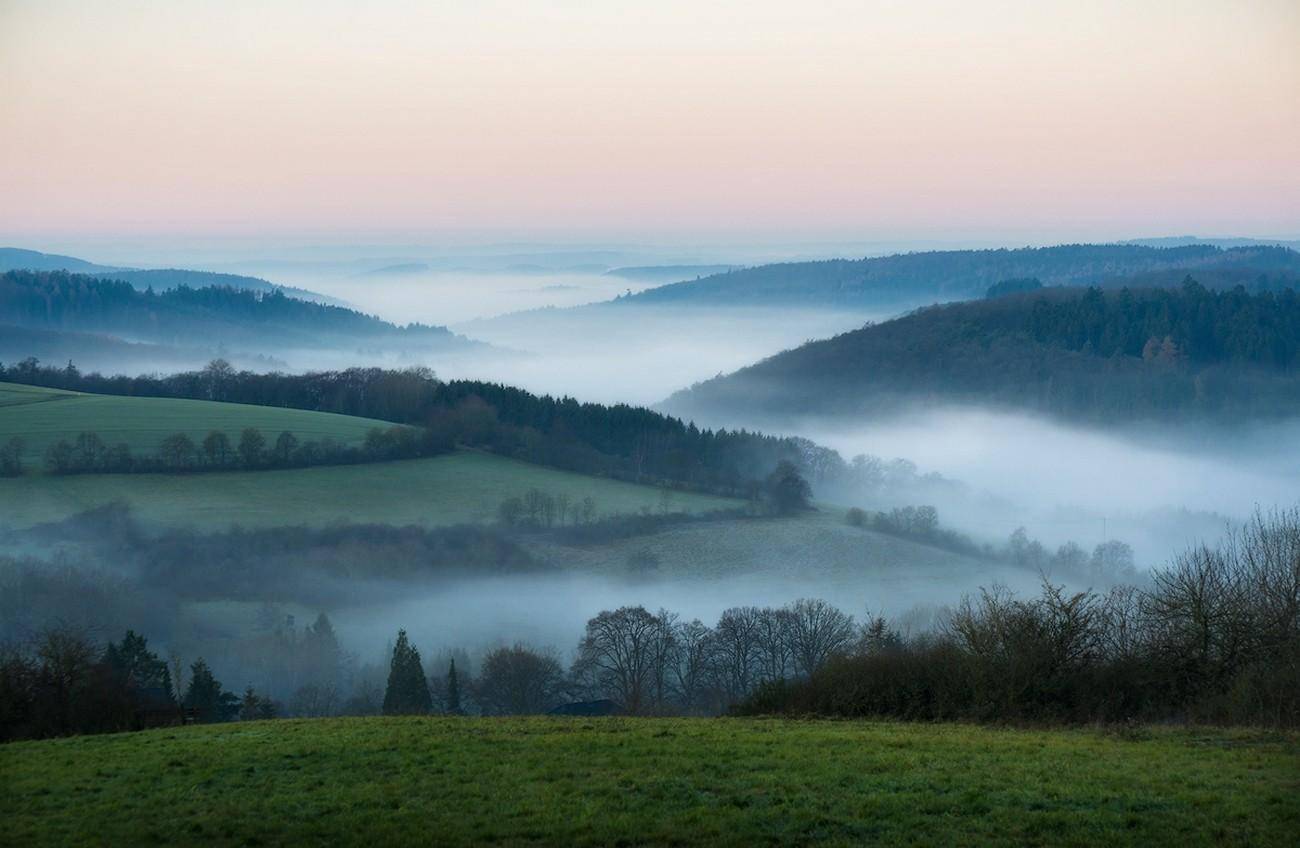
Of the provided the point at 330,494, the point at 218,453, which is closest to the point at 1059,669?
the point at 330,494

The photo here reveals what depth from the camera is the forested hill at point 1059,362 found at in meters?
157

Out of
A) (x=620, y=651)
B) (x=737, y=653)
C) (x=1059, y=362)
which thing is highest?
(x=1059, y=362)

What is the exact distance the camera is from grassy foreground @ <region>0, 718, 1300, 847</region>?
1193 centimetres

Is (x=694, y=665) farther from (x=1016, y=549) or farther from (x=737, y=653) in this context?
(x=1016, y=549)

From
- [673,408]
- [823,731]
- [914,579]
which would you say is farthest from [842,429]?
[823,731]

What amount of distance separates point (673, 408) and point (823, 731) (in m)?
165

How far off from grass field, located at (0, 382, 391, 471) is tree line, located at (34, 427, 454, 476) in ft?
2.51

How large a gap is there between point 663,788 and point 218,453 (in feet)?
218

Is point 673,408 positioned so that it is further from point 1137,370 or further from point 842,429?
point 1137,370

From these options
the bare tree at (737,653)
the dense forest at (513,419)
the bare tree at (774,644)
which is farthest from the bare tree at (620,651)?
the dense forest at (513,419)

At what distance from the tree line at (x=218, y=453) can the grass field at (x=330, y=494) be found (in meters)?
1.06

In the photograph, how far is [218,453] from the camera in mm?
72938

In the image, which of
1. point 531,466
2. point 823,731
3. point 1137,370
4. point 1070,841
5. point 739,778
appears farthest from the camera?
point 1137,370

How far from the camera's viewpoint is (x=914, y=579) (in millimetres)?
66812
